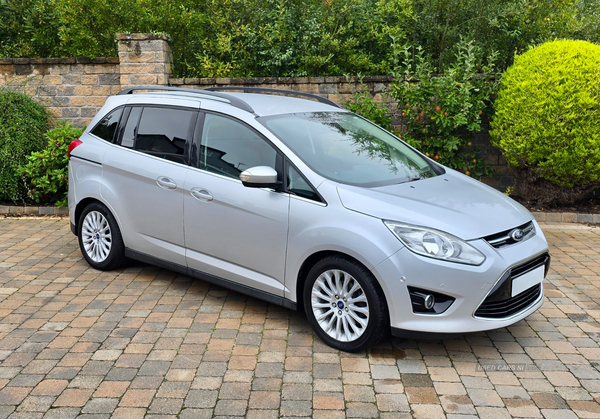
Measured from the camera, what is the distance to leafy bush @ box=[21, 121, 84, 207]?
8.34 metres

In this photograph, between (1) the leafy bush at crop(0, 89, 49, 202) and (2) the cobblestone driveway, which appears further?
(1) the leafy bush at crop(0, 89, 49, 202)

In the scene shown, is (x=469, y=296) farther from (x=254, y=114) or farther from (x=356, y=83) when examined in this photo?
(x=356, y=83)

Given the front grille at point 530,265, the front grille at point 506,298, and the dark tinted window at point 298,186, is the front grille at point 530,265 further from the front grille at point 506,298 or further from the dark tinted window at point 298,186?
Answer: the dark tinted window at point 298,186

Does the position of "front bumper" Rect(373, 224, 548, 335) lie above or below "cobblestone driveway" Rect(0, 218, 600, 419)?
above

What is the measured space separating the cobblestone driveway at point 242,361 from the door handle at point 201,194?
97 centimetres

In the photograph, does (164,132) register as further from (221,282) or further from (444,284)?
(444,284)

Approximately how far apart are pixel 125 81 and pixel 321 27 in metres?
3.20

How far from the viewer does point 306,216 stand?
4.29m

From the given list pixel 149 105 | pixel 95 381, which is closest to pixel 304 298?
pixel 95 381

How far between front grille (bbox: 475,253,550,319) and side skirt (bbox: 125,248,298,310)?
1.40 metres

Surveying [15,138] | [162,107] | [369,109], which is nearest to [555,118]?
[369,109]

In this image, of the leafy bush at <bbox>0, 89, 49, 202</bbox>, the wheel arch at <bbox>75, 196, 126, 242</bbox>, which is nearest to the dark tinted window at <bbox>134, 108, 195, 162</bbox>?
the wheel arch at <bbox>75, 196, 126, 242</bbox>

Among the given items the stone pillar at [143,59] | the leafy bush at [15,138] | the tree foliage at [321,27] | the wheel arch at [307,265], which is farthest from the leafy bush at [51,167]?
the wheel arch at [307,265]

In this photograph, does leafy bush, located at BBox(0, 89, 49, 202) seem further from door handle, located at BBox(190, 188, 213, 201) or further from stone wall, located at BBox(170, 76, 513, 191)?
door handle, located at BBox(190, 188, 213, 201)
